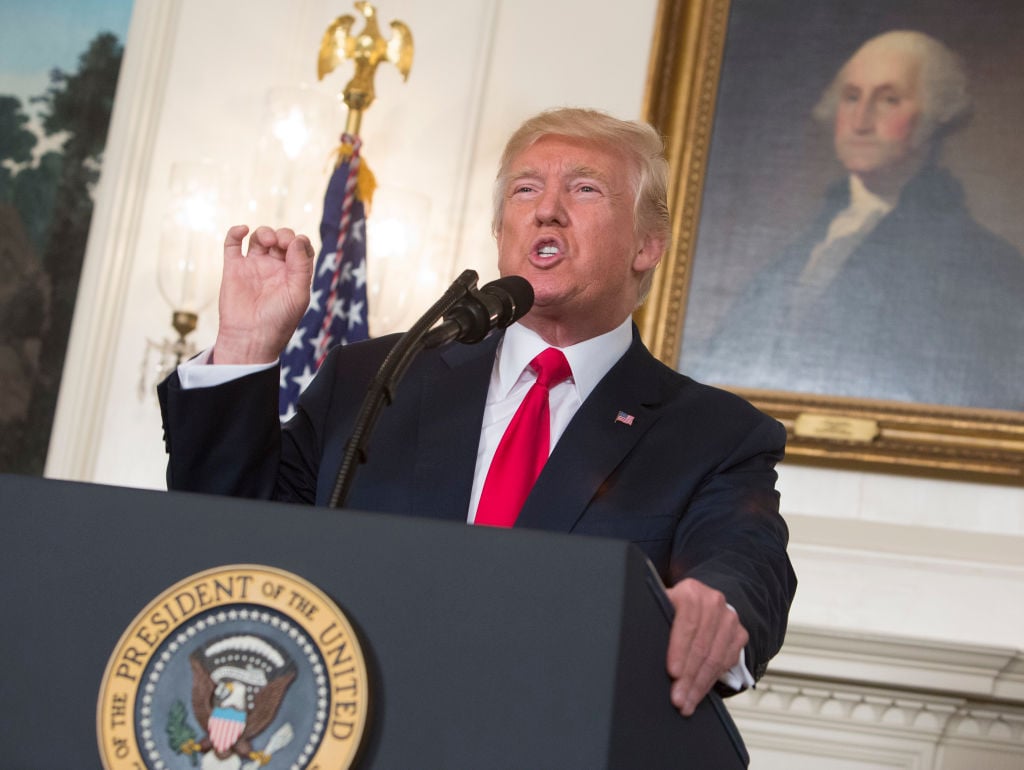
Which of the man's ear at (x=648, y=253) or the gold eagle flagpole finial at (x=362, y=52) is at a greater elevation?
the gold eagle flagpole finial at (x=362, y=52)

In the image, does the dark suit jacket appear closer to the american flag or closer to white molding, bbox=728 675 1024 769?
white molding, bbox=728 675 1024 769

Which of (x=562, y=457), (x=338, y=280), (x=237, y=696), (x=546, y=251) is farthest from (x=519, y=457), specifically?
(x=338, y=280)

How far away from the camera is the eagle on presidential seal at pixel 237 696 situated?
1230mm

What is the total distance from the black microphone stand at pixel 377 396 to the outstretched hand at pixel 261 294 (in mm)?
318

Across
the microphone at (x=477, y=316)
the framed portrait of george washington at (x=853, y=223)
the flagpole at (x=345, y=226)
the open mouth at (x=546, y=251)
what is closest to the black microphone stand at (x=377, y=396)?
the microphone at (x=477, y=316)

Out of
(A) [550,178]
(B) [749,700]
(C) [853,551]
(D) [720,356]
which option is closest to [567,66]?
(D) [720,356]

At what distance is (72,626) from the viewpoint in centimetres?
136

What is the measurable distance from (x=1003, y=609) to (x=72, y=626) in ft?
→ 10.8

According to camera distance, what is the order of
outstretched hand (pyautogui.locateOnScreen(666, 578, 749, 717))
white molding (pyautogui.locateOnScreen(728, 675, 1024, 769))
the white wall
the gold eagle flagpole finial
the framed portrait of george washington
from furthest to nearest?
the white wall < the gold eagle flagpole finial < the framed portrait of george washington < white molding (pyautogui.locateOnScreen(728, 675, 1024, 769)) < outstretched hand (pyautogui.locateOnScreen(666, 578, 749, 717))

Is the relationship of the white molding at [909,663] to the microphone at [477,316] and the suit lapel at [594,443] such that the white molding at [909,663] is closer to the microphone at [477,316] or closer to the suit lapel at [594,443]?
the suit lapel at [594,443]

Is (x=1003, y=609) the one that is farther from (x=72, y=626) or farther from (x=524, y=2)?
(x=72, y=626)

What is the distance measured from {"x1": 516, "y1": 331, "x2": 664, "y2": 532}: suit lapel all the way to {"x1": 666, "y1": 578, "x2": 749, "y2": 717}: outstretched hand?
1.69 feet

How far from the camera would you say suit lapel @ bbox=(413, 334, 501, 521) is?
2.03 meters

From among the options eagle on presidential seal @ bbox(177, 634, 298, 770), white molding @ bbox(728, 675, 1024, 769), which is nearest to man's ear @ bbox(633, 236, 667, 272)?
eagle on presidential seal @ bbox(177, 634, 298, 770)
